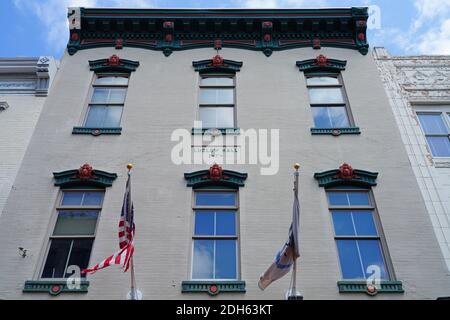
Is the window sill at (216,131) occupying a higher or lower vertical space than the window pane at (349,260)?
higher

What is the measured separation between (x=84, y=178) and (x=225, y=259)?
4064mm

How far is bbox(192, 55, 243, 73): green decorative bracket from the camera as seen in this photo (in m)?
14.8

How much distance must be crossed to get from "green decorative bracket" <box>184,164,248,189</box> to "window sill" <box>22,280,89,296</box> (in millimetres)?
3458

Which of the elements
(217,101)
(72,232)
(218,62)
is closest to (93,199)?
(72,232)

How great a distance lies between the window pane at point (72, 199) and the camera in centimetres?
1131

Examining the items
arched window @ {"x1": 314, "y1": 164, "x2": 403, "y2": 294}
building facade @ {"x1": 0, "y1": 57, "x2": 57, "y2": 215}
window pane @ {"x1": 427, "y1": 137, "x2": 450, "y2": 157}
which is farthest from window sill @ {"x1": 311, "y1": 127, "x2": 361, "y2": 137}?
building facade @ {"x1": 0, "y1": 57, "x2": 57, "y2": 215}

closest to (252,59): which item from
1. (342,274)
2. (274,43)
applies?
(274,43)

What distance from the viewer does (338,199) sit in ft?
37.4

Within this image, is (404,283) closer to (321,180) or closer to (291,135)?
(321,180)

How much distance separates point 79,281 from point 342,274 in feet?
18.2

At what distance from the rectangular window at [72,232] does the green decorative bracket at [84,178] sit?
22 cm

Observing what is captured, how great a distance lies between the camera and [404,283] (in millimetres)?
9727

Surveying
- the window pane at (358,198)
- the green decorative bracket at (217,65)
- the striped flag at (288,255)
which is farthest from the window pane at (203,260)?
the green decorative bracket at (217,65)

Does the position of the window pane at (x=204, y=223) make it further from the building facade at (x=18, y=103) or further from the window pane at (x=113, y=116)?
the building facade at (x=18, y=103)
